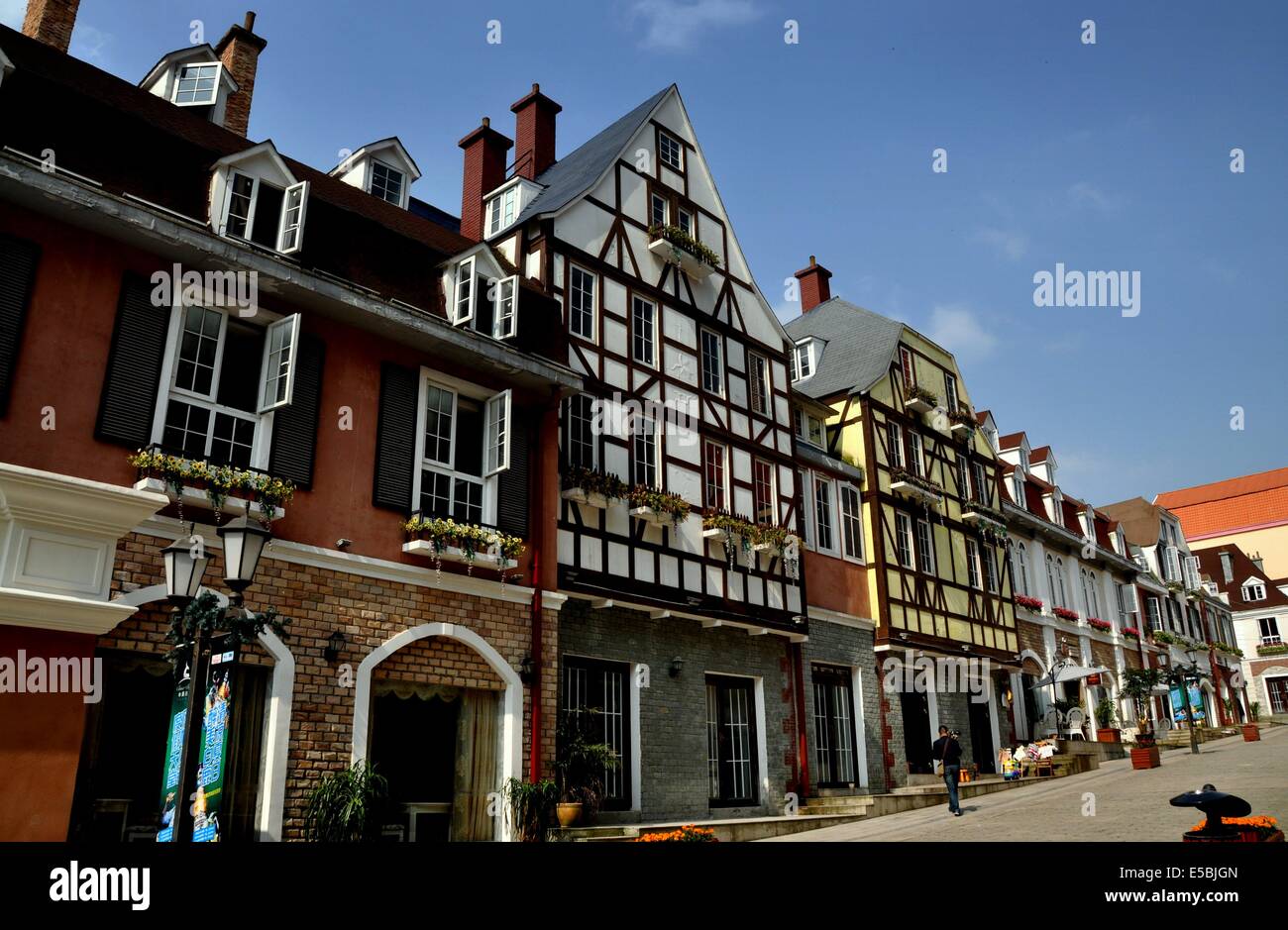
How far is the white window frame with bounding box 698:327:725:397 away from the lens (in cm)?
1911

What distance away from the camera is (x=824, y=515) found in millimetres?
22125

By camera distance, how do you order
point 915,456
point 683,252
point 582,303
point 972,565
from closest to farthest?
point 582,303 < point 683,252 < point 915,456 < point 972,565

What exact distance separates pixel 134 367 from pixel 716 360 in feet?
37.5

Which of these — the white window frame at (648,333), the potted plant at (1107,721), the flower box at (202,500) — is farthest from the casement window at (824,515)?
the flower box at (202,500)

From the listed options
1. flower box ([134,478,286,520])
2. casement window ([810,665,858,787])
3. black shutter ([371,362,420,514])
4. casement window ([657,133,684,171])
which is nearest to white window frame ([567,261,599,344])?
casement window ([657,133,684,171])

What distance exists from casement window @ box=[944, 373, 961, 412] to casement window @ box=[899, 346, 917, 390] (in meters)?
1.95

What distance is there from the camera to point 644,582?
16.3 meters

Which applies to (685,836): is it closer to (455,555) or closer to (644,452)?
(455,555)

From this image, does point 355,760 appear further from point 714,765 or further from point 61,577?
point 714,765

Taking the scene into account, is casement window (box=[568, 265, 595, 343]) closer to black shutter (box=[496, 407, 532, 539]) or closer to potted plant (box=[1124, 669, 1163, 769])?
black shutter (box=[496, 407, 532, 539])

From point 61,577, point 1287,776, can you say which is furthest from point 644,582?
point 1287,776

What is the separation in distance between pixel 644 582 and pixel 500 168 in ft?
32.1

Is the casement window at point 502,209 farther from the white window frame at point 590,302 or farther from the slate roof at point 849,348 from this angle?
the slate roof at point 849,348

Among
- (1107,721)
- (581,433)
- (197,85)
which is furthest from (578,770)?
(1107,721)
